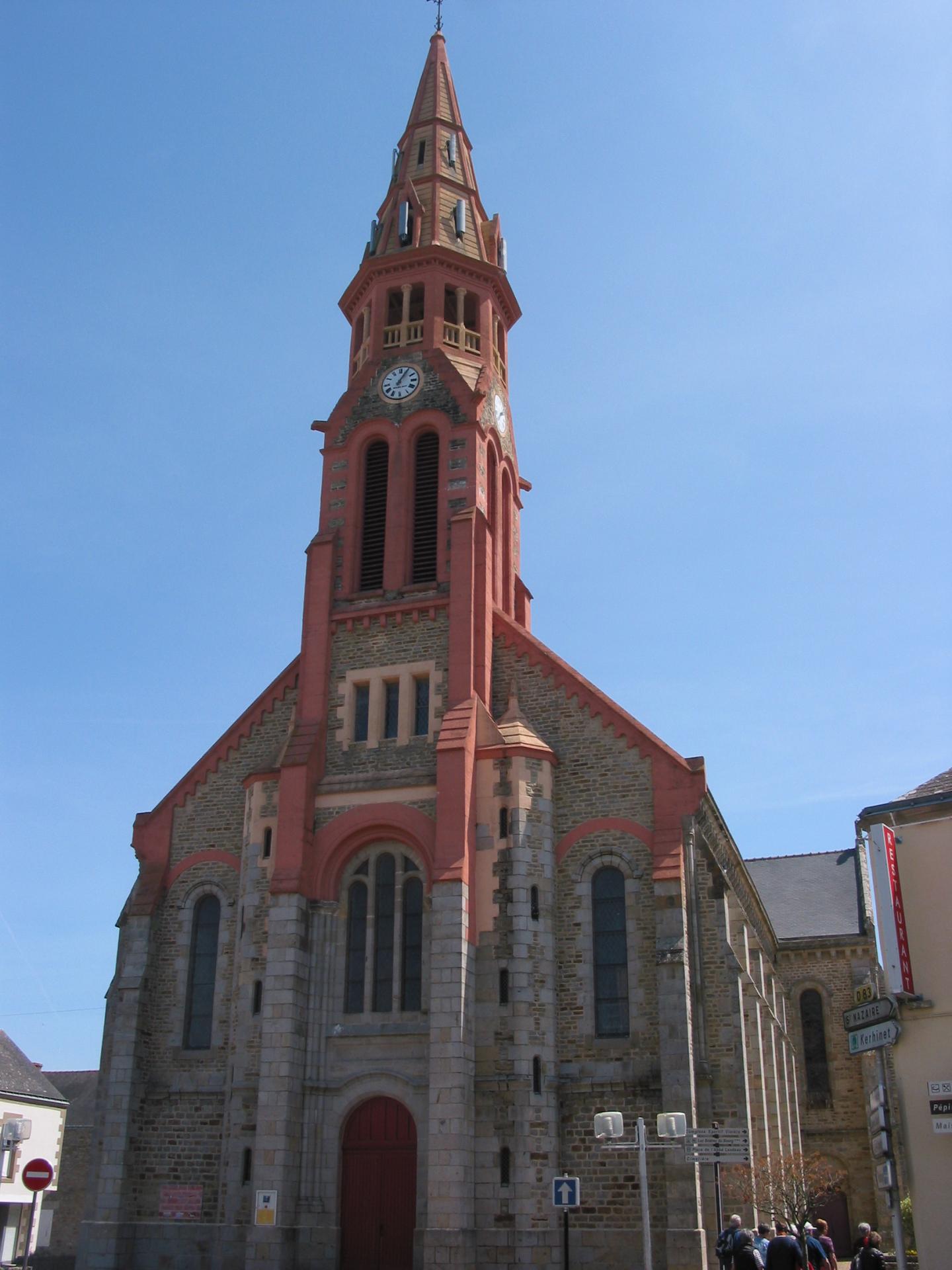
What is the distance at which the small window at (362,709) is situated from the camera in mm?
30875

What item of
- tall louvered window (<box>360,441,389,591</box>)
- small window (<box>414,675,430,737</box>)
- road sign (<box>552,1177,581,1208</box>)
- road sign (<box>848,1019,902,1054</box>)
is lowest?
road sign (<box>552,1177,581,1208</box>)

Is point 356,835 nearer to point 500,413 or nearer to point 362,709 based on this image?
point 362,709

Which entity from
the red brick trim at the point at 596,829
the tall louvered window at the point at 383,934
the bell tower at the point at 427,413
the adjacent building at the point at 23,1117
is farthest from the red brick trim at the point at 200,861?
the adjacent building at the point at 23,1117

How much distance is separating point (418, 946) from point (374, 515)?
12.2 m

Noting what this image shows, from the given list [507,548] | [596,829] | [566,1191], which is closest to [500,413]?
[507,548]

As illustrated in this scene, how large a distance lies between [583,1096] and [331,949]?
6.76 m

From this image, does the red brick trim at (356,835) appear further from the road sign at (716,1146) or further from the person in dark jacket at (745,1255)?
the person in dark jacket at (745,1255)

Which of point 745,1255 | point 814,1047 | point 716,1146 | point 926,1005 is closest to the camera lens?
point 745,1255

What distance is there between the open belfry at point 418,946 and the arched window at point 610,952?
6 centimetres

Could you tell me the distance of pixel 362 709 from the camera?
→ 103 feet

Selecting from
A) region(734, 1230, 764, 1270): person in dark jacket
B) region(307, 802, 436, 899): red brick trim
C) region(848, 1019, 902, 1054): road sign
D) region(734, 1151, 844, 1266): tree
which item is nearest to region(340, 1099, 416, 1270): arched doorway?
region(307, 802, 436, 899): red brick trim

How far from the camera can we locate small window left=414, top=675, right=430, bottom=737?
30188 mm

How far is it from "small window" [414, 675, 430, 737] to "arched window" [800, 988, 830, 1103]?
26.5 m

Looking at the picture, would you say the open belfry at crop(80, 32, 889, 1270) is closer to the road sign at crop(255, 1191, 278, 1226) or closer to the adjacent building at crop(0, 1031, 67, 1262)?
the road sign at crop(255, 1191, 278, 1226)
